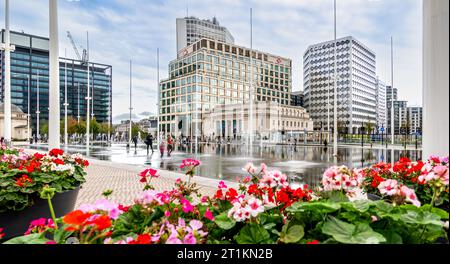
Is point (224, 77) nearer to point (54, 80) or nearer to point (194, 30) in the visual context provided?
point (194, 30)

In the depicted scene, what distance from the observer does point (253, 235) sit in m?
1.04

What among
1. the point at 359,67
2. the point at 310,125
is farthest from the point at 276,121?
the point at 359,67

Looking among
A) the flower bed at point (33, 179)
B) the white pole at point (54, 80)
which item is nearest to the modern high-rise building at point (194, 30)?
the white pole at point (54, 80)

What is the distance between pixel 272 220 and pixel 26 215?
264 centimetres

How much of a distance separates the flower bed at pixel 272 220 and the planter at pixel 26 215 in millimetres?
1985

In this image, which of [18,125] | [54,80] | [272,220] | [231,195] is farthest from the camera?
[18,125]

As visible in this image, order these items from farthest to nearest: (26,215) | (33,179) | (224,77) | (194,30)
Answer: (224,77) → (194,30) → (33,179) → (26,215)

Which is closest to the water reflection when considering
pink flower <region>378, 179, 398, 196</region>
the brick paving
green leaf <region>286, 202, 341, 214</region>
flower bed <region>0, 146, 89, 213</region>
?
the brick paving

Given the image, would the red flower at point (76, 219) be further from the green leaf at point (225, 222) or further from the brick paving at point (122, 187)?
the brick paving at point (122, 187)

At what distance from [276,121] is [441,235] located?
1579 inches

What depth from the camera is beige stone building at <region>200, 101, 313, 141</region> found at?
29.5 m

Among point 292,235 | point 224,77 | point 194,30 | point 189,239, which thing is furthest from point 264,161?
point 224,77

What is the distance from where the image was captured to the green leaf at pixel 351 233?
2.92 ft

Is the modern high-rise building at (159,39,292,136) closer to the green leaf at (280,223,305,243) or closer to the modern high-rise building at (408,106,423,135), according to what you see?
the modern high-rise building at (408,106,423,135)
